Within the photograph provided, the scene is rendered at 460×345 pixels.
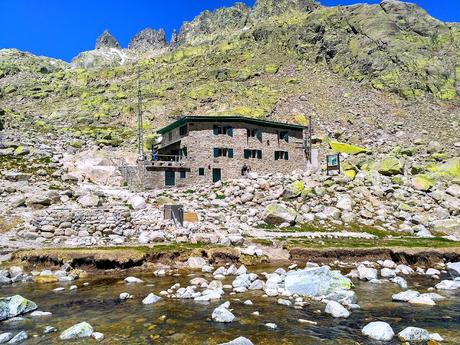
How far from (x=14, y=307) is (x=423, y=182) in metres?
45.9

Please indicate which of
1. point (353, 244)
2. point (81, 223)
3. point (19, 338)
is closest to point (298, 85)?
point (353, 244)

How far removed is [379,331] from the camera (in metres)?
12.8

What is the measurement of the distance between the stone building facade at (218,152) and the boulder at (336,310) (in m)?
37.7

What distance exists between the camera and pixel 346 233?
3678 centimetres

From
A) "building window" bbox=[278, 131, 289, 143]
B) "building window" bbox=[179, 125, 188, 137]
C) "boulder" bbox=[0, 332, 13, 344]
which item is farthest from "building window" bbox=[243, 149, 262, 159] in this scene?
"boulder" bbox=[0, 332, 13, 344]

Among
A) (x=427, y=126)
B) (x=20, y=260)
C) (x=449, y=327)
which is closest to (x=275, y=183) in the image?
(x=20, y=260)

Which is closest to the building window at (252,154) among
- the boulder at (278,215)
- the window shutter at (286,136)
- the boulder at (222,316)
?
the window shutter at (286,136)

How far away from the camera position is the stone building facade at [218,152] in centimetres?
5172

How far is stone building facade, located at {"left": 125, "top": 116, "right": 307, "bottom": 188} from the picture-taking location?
170ft

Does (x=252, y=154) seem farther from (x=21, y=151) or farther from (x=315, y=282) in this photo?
(x=315, y=282)

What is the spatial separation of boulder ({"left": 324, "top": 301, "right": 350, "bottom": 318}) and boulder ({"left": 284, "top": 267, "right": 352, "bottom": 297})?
249cm

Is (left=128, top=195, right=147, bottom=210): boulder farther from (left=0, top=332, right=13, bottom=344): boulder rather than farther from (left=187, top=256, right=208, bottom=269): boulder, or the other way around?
(left=0, top=332, right=13, bottom=344): boulder

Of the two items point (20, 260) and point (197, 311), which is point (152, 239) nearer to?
point (20, 260)

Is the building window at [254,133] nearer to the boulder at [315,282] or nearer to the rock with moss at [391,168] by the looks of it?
the rock with moss at [391,168]
